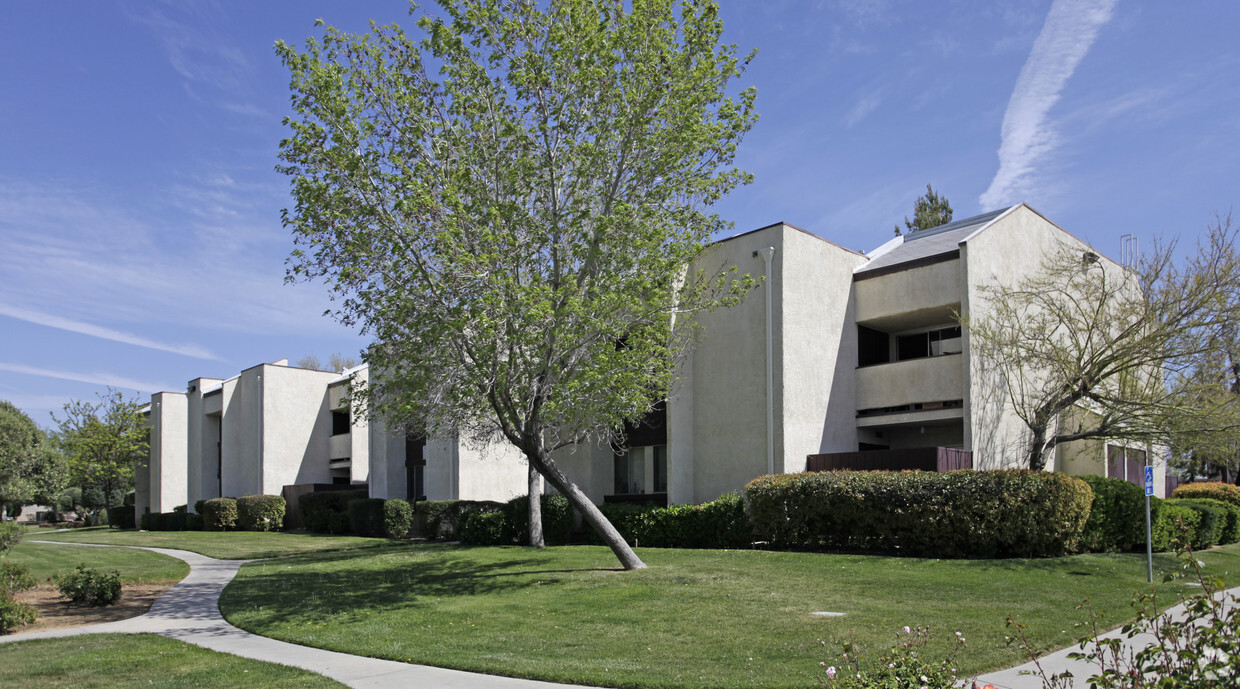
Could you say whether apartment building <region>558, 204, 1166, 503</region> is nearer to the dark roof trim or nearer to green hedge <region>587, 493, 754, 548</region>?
the dark roof trim

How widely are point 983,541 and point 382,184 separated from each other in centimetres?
1279

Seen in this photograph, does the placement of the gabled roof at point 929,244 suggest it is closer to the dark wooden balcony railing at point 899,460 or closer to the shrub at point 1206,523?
the dark wooden balcony railing at point 899,460

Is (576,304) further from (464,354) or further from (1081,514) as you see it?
(1081,514)

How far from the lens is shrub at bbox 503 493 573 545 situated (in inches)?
899

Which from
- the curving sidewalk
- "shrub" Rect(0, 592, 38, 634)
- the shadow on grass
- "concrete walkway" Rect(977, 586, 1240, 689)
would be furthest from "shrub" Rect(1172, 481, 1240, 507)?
"shrub" Rect(0, 592, 38, 634)

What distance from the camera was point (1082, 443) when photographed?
84.0 ft

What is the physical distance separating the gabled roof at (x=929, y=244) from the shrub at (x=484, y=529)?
11.8 m

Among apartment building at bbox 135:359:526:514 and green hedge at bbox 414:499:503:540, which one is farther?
apartment building at bbox 135:359:526:514

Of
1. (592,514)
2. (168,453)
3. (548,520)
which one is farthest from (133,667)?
(168,453)

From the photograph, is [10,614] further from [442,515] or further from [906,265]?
[906,265]

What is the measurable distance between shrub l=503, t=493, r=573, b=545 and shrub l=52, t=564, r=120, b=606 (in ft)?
33.6

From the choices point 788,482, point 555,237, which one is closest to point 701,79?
point 555,237

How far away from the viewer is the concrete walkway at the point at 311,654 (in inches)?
326

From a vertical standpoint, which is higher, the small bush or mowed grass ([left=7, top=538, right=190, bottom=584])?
the small bush
